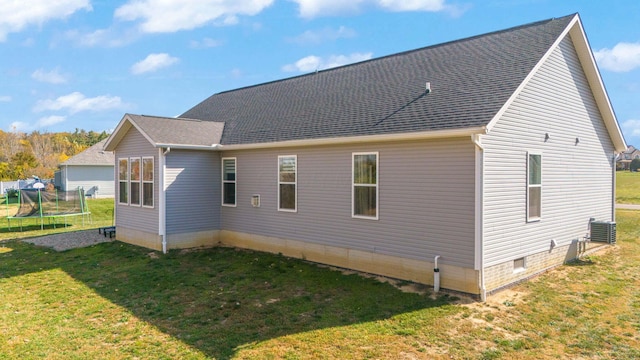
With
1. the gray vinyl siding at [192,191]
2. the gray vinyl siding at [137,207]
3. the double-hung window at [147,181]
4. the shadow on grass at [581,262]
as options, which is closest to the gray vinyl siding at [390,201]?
the gray vinyl siding at [192,191]

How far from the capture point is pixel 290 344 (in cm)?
525

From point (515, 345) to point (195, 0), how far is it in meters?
11.3

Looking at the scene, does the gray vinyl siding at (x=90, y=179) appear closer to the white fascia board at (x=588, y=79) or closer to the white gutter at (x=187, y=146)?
the white gutter at (x=187, y=146)

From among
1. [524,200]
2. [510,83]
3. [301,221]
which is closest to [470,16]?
[510,83]

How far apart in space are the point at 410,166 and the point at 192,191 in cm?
684

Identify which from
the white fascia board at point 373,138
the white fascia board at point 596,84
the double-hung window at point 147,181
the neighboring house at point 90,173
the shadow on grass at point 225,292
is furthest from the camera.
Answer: the neighboring house at point 90,173

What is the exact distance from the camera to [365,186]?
8812 mm

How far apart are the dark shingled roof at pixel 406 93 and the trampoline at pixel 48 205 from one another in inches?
345

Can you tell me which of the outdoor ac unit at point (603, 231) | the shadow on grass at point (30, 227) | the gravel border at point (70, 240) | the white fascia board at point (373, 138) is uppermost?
the white fascia board at point (373, 138)

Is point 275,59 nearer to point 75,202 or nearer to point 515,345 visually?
point 75,202

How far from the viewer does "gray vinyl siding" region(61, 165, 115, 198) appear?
31208 millimetres

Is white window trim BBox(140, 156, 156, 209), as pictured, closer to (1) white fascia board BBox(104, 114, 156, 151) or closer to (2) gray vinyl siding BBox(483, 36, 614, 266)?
(1) white fascia board BBox(104, 114, 156, 151)

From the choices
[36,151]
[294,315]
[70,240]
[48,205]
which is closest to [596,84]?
[294,315]

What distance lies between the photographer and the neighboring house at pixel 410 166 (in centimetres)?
742
